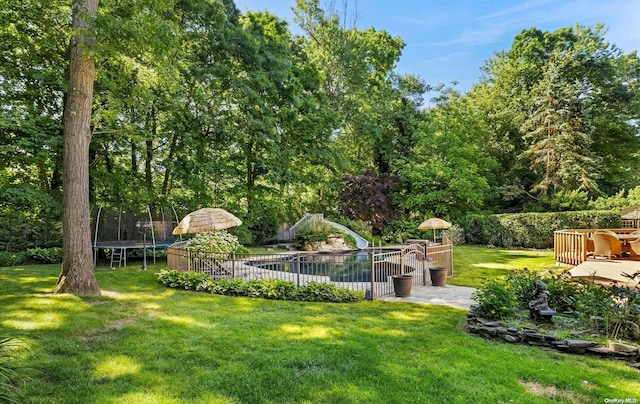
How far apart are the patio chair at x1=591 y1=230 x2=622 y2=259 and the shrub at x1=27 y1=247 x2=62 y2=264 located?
15.9 meters

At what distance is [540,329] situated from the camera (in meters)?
4.82

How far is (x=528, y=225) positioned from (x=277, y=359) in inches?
624

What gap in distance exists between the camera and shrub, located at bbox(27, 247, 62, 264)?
10.7 meters

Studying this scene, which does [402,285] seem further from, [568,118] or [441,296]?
[568,118]

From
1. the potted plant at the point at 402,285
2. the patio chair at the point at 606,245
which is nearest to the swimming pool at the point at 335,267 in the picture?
the potted plant at the point at 402,285

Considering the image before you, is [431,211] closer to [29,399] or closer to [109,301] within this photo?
[109,301]

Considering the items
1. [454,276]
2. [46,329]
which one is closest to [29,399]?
[46,329]

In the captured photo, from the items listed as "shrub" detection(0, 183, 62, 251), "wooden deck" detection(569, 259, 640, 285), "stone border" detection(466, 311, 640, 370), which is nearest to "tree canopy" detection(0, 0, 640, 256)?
"shrub" detection(0, 183, 62, 251)

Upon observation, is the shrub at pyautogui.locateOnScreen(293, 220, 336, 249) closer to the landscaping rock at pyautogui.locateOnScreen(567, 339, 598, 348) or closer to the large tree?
the landscaping rock at pyautogui.locateOnScreen(567, 339, 598, 348)

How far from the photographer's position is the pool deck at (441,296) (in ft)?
22.5

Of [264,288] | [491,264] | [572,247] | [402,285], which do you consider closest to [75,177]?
[264,288]

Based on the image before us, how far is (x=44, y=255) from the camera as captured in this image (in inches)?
428

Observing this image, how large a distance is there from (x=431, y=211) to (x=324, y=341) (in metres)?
17.7

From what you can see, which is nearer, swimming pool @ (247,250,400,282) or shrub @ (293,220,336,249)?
swimming pool @ (247,250,400,282)
